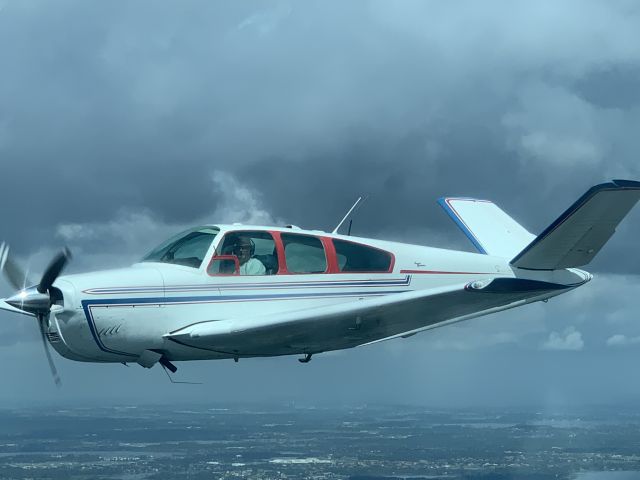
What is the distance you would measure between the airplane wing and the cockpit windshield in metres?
1.12

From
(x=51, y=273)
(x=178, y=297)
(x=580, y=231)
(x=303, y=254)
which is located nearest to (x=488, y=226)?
(x=580, y=231)

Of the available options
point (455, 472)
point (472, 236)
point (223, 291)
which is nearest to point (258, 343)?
point (223, 291)

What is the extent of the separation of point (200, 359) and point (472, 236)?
309 inches

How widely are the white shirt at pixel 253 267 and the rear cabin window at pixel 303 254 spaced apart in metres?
0.47

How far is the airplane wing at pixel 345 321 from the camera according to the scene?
1472 cm

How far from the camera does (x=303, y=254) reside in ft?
53.5

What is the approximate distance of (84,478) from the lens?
15338 cm

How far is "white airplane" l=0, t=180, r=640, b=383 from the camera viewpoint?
1474 cm

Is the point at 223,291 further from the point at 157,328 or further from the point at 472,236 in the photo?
the point at 472,236

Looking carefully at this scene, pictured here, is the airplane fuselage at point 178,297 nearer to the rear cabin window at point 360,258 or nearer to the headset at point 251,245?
the rear cabin window at point 360,258

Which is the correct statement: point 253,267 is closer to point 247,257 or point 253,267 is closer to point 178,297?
point 247,257

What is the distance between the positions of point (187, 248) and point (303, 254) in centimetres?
204

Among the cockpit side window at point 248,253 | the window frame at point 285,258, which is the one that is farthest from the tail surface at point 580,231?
the cockpit side window at point 248,253

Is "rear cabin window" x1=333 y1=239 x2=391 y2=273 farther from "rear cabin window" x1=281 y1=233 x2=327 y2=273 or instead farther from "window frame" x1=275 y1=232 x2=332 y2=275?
"rear cabin window" x1=281 y1=233 x2=327 y2=273
